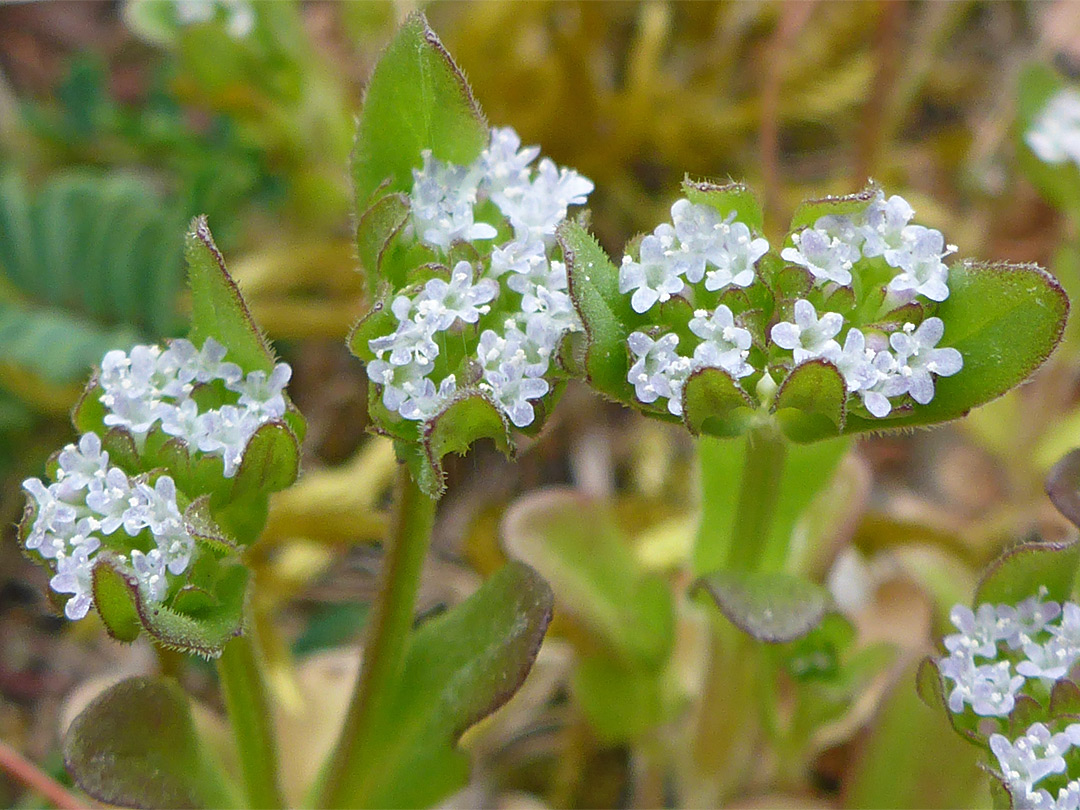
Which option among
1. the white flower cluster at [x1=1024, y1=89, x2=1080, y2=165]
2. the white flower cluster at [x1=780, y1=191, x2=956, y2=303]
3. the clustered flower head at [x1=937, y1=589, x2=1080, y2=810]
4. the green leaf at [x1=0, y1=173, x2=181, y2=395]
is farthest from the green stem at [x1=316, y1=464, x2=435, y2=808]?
the white flower cluster at [x1=1024, y1=89, x2=1080, y2=165]

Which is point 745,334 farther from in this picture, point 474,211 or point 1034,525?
point 1034,525

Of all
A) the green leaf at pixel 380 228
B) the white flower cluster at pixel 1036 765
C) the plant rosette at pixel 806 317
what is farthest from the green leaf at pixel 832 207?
the white flower cluster at pixel 1036 765

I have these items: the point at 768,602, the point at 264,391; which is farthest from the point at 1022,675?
the point at 264,391

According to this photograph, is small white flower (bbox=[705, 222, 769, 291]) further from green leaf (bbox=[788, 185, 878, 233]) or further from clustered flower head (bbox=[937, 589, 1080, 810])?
clustered flower head (bbox=[937, 589, 1080, 810])

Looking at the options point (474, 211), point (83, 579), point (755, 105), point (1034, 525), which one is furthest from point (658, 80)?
point (83, 579)

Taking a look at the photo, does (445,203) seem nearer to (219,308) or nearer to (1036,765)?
(219,308)
